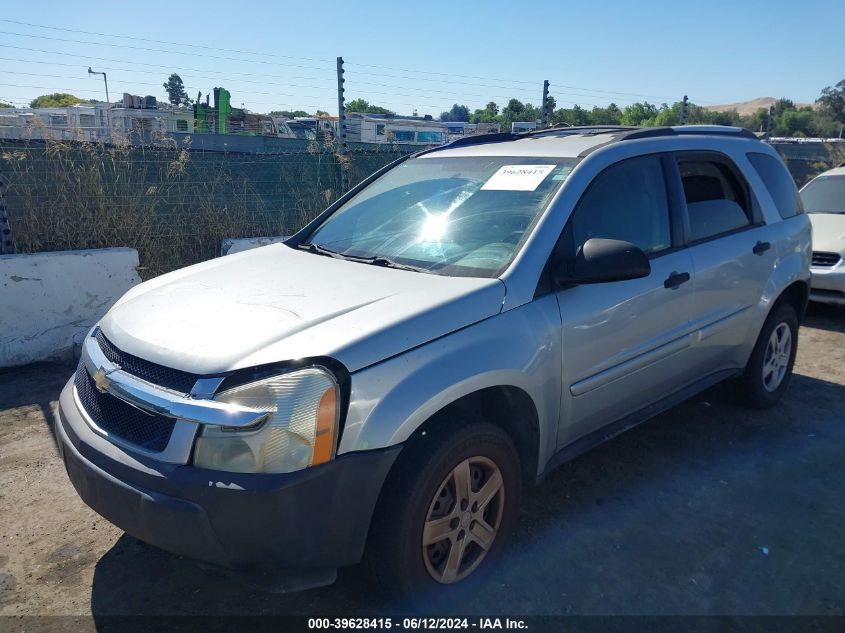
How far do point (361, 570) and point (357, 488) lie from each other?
460mm

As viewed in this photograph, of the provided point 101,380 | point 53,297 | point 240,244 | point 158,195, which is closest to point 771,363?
point 101,380

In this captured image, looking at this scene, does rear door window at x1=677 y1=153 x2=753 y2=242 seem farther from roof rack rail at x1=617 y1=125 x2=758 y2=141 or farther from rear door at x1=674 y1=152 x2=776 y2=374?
roof rack rail at x1=617 y1=125 x2=758 y2=141

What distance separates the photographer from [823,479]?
375 centimetres

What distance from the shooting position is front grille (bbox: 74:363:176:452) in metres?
2.25

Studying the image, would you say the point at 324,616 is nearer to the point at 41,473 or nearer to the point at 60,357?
the point at 41,473

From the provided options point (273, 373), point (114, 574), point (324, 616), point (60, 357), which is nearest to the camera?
point (273, 373)

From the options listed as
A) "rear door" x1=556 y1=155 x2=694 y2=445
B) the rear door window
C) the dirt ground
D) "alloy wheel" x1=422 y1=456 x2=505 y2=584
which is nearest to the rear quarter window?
the rear door window

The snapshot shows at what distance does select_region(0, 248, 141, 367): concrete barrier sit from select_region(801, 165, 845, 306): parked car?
665cm

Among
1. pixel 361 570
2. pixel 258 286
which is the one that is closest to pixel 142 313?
pixel 258 286

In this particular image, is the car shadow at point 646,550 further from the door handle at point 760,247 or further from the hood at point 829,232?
the hood at point 829,232

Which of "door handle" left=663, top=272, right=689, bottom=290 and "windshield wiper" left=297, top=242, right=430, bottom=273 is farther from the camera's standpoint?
"door handle" left=663, top=272, right=689, bottom=290

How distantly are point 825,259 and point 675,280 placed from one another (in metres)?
4.78

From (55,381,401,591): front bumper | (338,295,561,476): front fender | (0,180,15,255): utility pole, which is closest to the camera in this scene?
(55,381,401,591): front bumper

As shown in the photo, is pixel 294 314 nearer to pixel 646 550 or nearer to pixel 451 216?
pixel 451 216
